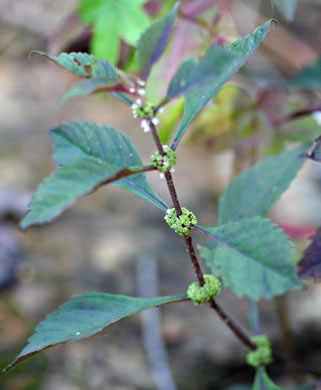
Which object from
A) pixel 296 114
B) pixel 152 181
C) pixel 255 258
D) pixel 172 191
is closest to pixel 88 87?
pixel 172 191

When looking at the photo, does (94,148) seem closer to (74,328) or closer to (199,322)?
(74,328)

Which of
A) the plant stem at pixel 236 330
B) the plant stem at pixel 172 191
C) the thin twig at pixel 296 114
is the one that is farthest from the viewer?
the thin twig at pixel 296 114

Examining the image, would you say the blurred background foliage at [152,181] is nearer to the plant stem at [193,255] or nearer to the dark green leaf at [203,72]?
the plant stem at [193,255]

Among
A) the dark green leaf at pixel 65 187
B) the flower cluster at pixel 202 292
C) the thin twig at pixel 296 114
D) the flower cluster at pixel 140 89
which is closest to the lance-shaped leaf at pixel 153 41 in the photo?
the flower cluster at pixel 140 89

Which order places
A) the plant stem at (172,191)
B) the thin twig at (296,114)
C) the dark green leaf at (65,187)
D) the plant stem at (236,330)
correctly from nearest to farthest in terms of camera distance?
1. the dark green leaf at (65,187)
2. the plant stem at (172,191)
3. the plant stem at (236,330)
4. the thin twig at (296,114)

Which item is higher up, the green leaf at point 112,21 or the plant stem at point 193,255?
the green leaf at point 112,21

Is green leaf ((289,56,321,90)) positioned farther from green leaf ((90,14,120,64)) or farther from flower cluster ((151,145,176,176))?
A: flower cluster ((151,145,176,176))

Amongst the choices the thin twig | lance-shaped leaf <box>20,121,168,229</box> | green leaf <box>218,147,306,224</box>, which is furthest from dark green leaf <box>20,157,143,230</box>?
the thin twig
